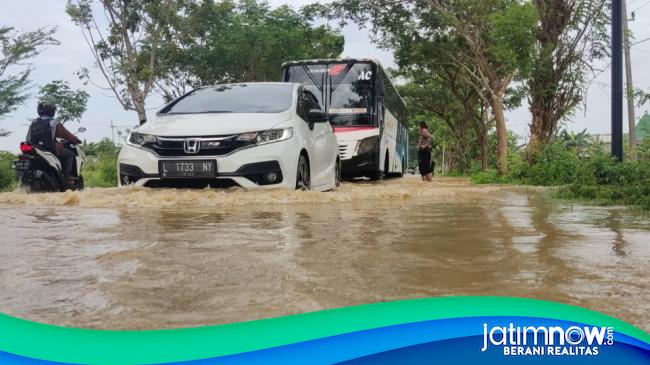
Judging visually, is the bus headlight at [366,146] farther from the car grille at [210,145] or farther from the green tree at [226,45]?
the green tree at [226,45]

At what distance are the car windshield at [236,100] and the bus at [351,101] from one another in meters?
5.84

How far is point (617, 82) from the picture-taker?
9.57 metres

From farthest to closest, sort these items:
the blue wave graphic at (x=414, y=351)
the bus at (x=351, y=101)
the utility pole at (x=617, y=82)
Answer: the bus at (x=351, y=101) < the utility pole at (x=617, y=82) < the blue wave graphic at (x=414, y=351)

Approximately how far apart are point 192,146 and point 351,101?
7.95 metres

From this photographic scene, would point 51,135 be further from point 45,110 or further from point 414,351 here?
point 414,351

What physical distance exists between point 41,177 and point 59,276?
7.00m

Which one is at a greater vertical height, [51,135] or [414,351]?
[51,135]

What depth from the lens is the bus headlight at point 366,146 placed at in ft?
45.0

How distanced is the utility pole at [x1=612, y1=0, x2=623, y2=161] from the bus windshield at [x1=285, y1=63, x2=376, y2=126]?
563 cm

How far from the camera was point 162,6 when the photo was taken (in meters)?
23.5

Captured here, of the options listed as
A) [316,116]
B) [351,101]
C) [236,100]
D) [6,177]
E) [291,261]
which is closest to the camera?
[291,261]

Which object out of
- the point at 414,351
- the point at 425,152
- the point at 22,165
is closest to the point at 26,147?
the point at 22,165

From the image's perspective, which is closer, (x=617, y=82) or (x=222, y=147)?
(x=222, y=147)

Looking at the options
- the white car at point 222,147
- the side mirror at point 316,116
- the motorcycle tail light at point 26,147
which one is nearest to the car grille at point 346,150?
the side mirror at point 316,116
